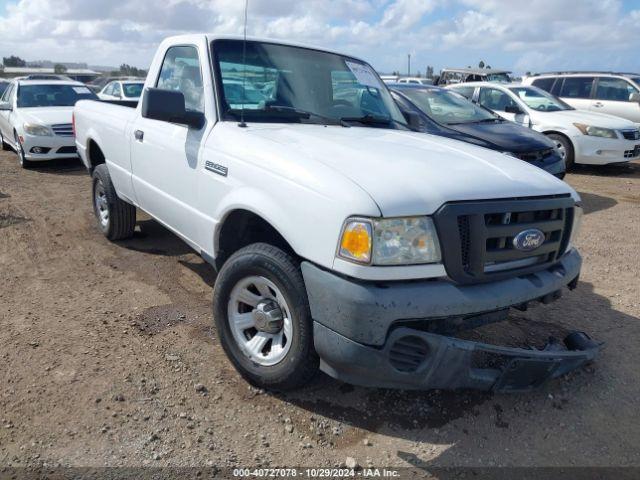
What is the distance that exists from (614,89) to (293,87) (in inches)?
462

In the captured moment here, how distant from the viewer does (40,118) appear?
10.0 m

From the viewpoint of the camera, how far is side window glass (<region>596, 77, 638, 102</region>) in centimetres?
1260

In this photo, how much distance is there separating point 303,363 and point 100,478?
107 cm

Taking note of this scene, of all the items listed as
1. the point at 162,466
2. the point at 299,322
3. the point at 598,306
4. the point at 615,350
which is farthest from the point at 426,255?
the point at 598,306

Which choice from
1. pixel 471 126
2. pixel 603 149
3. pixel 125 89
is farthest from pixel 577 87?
pixel 125 89

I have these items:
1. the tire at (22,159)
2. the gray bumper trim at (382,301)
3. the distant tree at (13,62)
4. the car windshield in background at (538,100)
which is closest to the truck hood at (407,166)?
the gray bumper trim at (382,301)

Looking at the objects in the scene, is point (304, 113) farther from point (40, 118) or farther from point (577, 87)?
point (577, 87)

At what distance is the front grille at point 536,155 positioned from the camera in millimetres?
7277

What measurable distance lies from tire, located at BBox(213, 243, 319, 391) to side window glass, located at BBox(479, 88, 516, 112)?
30.3 ft

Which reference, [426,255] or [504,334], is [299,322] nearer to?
[426,255]

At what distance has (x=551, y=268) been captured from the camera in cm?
298

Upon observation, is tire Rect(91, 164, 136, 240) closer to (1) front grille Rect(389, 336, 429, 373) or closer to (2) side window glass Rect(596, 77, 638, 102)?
(1) front grille Rect(389, 336, 429, 373)

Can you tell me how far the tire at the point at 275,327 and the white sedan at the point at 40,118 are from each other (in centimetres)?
824

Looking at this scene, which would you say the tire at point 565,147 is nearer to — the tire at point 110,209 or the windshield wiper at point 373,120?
the windshield wiper at point 373,120
